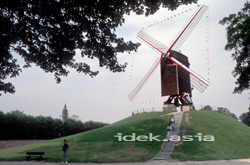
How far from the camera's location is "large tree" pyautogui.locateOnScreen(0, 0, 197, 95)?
12.9 meters

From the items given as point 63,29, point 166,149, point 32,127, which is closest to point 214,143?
point 166,149

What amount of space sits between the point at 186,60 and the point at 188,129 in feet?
55.4

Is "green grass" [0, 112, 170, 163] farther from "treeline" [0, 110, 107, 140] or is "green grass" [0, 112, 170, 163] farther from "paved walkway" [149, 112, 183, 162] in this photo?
"treeline" [0, 110, 107, 140]

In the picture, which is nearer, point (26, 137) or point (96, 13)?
point (96, 13)

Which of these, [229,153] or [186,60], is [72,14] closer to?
[229,153]

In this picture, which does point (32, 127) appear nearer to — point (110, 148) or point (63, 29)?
point (110, 148)

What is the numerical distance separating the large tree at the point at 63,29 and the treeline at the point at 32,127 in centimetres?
2645

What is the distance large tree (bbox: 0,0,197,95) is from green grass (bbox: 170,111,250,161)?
36.0ft

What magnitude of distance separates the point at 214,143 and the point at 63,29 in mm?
19379

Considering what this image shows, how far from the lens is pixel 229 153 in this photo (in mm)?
20016

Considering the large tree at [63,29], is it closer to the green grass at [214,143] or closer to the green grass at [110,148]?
the green grass at [110,148]

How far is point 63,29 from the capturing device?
1380 cm

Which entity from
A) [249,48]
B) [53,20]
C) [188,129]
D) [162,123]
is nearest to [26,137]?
[162,123]

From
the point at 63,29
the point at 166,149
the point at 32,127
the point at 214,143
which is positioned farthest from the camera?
the point at 32,127
